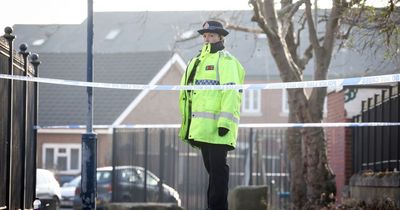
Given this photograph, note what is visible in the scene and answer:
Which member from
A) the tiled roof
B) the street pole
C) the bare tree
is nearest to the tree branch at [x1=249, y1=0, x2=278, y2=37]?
the bare tree

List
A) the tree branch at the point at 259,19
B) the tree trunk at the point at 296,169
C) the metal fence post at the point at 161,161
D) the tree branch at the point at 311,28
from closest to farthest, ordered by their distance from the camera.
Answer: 1. the tree branch at the point at 259,19
2. the tree branch at the point at 311,28
3. the tree trunk at the point at 296,169
4. the metal fence post at the point at 161,161

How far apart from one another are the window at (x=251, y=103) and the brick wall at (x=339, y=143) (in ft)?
82.2

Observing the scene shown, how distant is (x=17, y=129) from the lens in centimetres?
923

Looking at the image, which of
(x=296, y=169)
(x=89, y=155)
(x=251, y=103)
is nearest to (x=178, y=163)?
(x=296, y=169)

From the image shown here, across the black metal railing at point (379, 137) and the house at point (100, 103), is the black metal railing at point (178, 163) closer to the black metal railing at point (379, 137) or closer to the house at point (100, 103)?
the black metal railing at point (379, 137)

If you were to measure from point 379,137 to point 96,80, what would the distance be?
31008 mm

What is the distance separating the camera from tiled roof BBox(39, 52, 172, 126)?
4141 centimetres

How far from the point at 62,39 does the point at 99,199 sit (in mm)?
31110

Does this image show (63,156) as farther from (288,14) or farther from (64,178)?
(288,14)

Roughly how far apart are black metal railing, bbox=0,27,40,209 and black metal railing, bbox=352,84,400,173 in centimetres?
508

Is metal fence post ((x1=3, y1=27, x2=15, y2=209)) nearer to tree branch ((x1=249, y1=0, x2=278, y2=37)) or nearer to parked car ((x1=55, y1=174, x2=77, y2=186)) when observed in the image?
tree branch ((x1=249, y1=0, x2=278, y2=37))

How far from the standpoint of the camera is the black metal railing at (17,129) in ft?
27.9

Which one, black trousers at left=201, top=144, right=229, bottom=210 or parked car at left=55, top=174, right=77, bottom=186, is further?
parked car at left=55, top=174, right=77, bottom=186

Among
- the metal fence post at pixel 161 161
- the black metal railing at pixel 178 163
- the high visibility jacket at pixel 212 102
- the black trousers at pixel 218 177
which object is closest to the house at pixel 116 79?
the black metal railing at pixel 178 163
